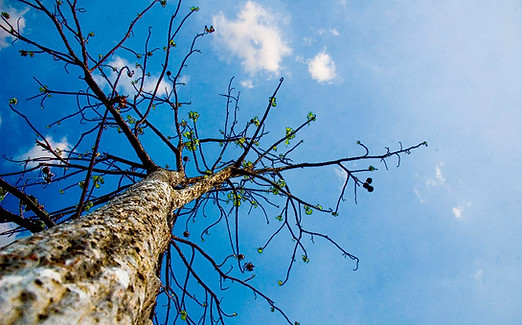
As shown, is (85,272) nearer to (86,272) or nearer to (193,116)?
(86,272)

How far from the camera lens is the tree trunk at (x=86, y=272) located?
2.34 feet

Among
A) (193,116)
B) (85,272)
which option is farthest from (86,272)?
(193,116)

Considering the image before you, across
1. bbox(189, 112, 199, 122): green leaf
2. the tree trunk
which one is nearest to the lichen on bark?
the tree trunk

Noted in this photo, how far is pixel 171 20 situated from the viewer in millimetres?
2787

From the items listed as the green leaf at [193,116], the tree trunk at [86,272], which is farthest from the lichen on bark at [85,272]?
the green leaf at [193,116]

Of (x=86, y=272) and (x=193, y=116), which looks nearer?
(x=86, y=272)

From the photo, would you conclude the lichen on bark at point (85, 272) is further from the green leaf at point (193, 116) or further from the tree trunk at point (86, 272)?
the green leaf at point (193, 116)

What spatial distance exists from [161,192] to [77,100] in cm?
157

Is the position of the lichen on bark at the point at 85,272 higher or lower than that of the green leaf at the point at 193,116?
lower

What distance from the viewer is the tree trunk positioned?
2.34 ft

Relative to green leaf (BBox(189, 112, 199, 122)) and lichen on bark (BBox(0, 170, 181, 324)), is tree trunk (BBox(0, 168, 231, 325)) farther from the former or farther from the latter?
green leaf (BBox(189, 112, 199, 122))

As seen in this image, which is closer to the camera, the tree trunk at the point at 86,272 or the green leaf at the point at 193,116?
the tree trunk at the point at 86,272

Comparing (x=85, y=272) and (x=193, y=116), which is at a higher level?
(x=193, y=116)

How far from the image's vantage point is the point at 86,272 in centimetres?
93
